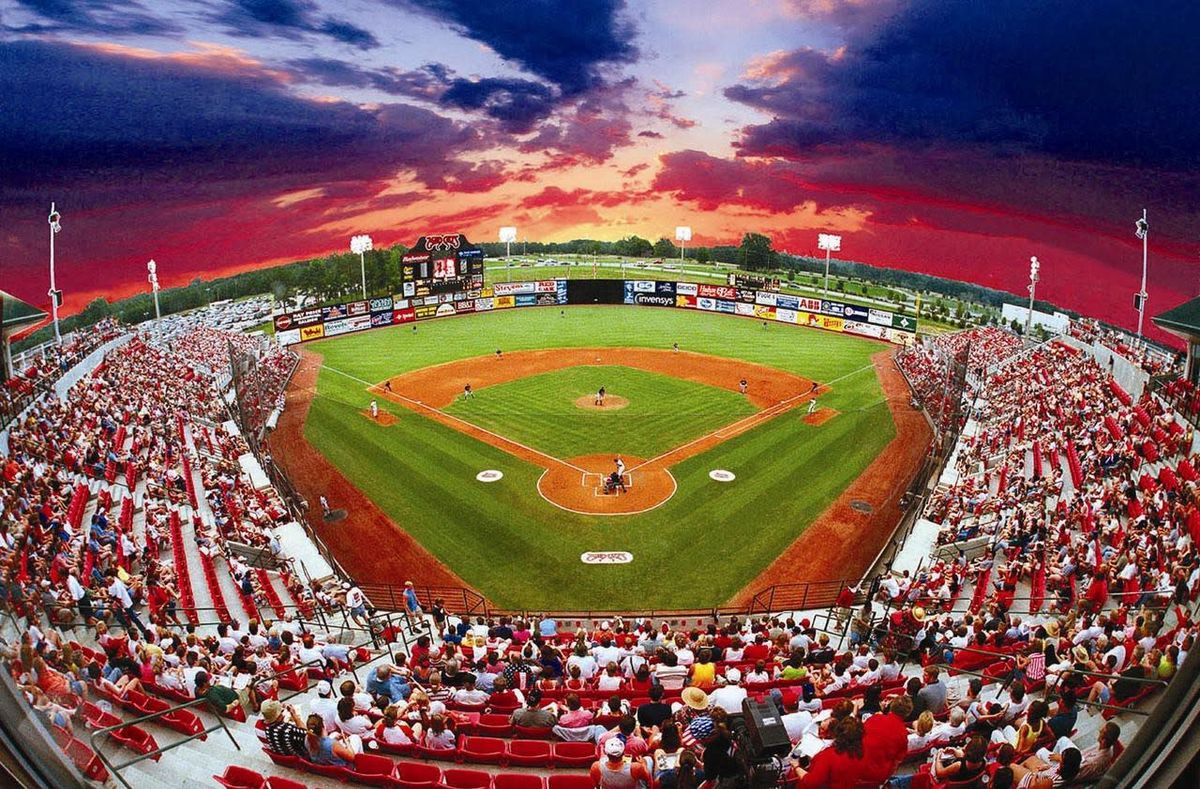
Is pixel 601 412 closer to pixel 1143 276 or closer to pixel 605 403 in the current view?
pixel 605 403

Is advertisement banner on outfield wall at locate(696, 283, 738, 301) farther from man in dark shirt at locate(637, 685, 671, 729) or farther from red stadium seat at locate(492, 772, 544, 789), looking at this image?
red stadium seat at locate(492, 772, 544, 789)

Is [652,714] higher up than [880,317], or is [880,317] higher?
[880,317]

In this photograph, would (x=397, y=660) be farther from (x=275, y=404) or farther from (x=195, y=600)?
(x=275, y=404)

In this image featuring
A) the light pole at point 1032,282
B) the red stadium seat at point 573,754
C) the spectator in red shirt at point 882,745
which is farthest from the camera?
the light pole at point 1032,282

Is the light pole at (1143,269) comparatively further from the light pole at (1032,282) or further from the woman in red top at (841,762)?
the woman in red top at (841,762)

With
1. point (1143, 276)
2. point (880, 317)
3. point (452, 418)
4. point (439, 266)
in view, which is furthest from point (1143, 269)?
point (439, 266)

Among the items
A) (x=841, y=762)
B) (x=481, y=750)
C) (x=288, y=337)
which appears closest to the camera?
(x=841, y=762)

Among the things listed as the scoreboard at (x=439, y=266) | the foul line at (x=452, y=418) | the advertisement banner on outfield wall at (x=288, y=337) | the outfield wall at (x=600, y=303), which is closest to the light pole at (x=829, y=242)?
the outfield wall at (x=600, y=303)
